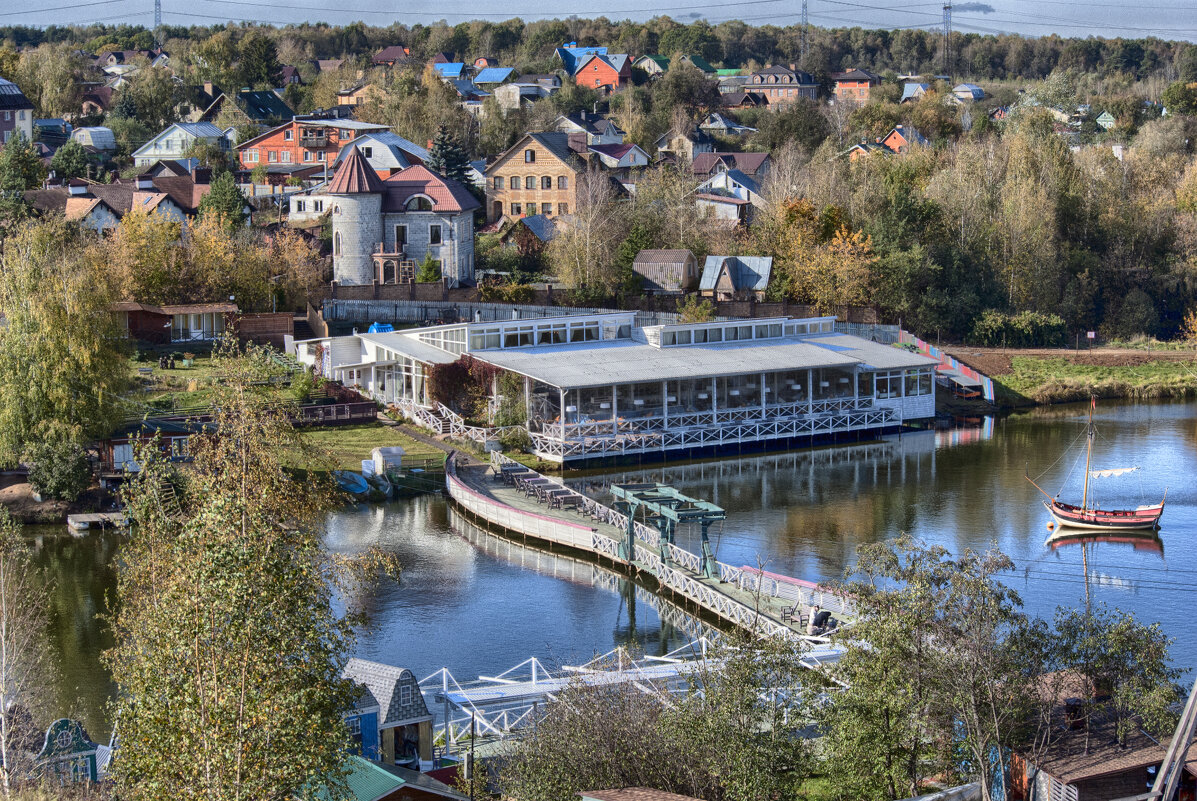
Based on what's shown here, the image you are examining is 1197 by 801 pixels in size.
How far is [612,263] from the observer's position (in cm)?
6259

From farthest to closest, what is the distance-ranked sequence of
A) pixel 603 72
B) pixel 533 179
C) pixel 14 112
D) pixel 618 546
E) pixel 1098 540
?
pixel 603 72 < pixel 14 112 < pixel 533 179 < pixel 1098 540 < pixel 618 546

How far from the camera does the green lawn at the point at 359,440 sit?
3885 centimetres

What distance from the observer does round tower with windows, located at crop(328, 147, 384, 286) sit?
197ft

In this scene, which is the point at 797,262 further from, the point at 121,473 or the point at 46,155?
the point at 46,155

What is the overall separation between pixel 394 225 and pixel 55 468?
95.2ft

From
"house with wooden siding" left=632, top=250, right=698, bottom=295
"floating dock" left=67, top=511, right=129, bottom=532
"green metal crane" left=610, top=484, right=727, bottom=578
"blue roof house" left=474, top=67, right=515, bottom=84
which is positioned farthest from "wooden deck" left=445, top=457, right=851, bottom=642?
"blue roof house" left=474, top=67, right=515, bottom=84

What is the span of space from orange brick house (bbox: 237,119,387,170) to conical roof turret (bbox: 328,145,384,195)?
23162mm

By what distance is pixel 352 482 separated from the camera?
36.2m

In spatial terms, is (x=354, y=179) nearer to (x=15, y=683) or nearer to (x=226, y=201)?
(x=226, y=201)

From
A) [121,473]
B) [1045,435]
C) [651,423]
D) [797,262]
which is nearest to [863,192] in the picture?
[797,262]

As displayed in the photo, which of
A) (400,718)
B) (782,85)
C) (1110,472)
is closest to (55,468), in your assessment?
(400,718)

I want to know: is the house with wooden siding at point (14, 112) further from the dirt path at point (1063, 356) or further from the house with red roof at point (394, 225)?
the dirt path at point (1063, 356)

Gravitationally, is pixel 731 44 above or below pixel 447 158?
above

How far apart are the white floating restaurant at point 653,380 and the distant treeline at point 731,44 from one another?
83.7 meters
